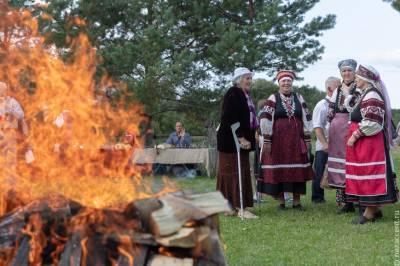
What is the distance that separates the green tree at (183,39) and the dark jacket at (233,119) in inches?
465

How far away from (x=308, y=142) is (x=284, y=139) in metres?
0.54

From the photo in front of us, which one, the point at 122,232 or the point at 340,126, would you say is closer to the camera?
the point at 122,232

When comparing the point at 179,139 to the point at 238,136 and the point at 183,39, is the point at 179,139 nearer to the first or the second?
the point at 183,39

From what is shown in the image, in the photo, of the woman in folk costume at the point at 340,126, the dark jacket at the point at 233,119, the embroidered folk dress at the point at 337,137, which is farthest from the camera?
the embroidered folk dress at the point at 337,137

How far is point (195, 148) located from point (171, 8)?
22.6 ft

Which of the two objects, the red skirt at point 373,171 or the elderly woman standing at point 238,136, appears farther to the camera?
the elderly woman standing at point 238,136

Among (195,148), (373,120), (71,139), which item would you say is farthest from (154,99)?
(71,139)

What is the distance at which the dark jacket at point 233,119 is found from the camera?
834 centimetres

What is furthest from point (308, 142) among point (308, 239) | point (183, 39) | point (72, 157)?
point (183, 39)

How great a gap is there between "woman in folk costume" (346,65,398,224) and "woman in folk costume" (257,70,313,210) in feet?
4.34

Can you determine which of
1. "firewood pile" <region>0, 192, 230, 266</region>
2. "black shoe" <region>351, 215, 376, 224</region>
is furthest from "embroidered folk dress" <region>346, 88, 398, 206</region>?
"firewood pile" <region>0, 192, 230, 266</region>

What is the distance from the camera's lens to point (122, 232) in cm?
370

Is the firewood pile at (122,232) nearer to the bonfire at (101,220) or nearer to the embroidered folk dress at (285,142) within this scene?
the bonfire at (101,220)

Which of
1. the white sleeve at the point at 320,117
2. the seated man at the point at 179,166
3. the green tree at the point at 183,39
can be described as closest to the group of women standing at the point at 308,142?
the white sleeve at the point at 320,117
